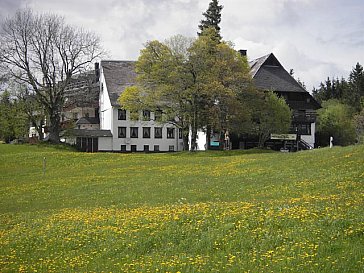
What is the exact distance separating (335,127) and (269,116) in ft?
85.9

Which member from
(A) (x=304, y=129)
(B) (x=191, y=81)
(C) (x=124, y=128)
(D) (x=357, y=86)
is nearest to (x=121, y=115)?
(C) (x=124, y=128)

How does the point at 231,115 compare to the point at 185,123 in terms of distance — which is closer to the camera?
the point at 231,115

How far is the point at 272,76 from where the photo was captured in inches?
2908

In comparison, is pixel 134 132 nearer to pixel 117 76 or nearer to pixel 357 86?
pixel 117 76

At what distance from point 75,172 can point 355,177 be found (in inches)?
865

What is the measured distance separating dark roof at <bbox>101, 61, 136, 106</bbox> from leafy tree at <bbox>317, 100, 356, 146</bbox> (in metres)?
31.4

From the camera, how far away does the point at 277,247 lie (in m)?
9.59

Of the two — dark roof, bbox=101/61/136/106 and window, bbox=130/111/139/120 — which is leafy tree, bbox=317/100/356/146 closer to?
dark roof, bbox=101/61/136/106

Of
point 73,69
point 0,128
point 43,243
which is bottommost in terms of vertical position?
point 43,243

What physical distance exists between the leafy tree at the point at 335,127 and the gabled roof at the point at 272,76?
10161mm

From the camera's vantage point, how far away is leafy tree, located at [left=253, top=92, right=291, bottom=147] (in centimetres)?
5834

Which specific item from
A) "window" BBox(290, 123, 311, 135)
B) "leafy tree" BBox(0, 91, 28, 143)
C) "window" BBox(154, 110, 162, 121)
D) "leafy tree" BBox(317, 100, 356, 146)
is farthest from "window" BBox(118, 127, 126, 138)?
"leafy tree" BBox(317, 100, 356, 146)

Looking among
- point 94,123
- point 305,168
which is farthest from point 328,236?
point 94,123

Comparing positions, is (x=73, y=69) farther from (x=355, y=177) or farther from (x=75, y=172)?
(x=355, y=177)
